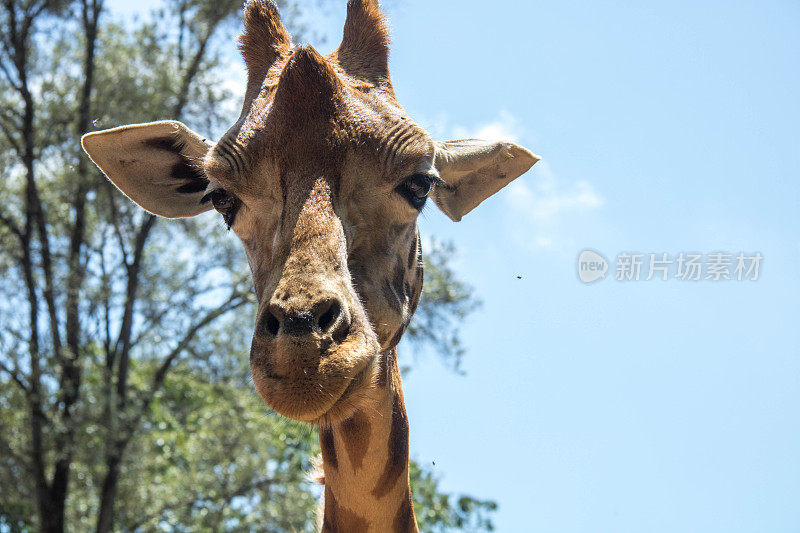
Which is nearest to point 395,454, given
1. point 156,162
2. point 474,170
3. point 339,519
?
point 339,519

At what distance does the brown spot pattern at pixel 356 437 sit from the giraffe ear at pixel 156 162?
132cm

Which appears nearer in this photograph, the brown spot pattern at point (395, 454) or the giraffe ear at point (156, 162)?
the brown spot pattern at point (395, 454)

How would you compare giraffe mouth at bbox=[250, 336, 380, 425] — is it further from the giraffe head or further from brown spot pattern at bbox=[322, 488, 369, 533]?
brown spot pattern at bbox=[322, 488, 369, 533]

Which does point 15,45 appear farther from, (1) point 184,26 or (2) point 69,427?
(2) point 69,427

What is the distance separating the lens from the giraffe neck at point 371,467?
3.58 m

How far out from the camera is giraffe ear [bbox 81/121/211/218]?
4094 millimetres

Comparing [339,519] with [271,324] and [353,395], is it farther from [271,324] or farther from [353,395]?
[271,324]

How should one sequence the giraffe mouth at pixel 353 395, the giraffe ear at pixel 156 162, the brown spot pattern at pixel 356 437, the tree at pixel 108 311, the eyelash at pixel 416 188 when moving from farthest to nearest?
1. the tree at pixel 108 311
2. the giraffe ear at pixel 156 162
3. the brown spot pattern at pixel 356 437
4. the eyelash at pixel 416 188
5. the giraffe mouth at pixel 353 395

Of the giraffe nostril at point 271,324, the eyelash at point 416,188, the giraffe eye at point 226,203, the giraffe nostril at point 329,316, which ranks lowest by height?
the giraffe nostril at point 271,324

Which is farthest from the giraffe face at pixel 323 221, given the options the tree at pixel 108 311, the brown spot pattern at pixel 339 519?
the tree at pixel 108 311

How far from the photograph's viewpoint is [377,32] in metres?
4.05

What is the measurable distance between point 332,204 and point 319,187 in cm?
8

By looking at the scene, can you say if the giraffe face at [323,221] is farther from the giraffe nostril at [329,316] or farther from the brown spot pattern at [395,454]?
the brown spot pattern at [395,454]

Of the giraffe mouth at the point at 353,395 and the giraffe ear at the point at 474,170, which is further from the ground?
the giraffe ear at the point at 474,170
